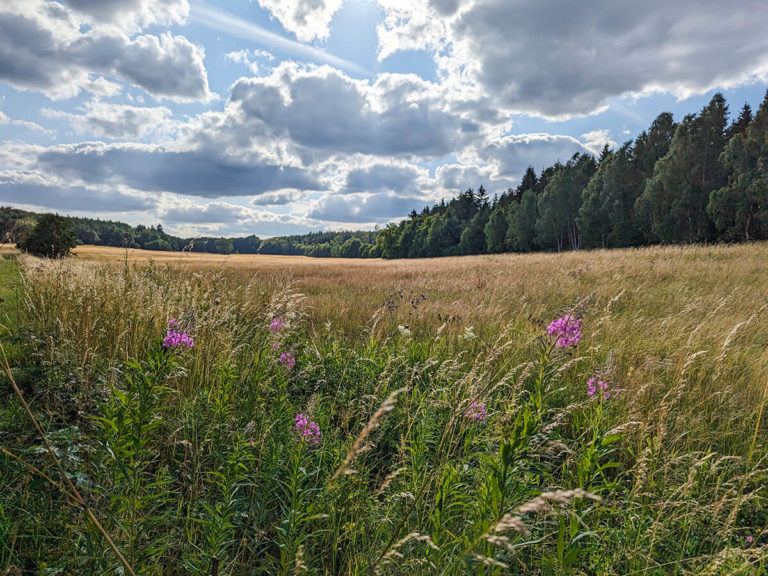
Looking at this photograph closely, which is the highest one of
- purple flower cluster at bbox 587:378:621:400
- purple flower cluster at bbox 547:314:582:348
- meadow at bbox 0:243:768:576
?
purple flower cluster at bbox 547:314:582:348

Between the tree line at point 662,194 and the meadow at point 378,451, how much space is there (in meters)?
35.1

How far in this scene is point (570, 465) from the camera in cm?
274

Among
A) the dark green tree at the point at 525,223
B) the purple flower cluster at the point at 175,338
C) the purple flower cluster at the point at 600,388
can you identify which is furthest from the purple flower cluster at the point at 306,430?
the dark green tree at the point at 525,223

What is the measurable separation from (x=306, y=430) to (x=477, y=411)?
1.41 meters

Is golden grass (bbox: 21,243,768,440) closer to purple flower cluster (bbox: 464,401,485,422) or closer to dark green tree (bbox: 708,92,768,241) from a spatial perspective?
purple flower cluster (bbox: 464,401,485,422)

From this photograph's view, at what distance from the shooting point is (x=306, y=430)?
2.13 m

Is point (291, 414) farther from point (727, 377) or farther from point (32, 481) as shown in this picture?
point (727, 377)

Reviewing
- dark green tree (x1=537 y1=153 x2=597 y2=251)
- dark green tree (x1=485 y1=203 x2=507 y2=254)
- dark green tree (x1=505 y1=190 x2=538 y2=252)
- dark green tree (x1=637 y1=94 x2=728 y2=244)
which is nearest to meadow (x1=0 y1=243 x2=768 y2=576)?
dark green tree (x1=637 y1=94 x2=728 y2=244)

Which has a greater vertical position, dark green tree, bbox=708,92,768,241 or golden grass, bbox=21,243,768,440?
dark green tree, bbox=708,92,768,241

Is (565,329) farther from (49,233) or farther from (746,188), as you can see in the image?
(49,233)

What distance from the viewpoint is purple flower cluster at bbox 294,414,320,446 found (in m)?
2.08

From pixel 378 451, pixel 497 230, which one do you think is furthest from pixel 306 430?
pixel 497 230

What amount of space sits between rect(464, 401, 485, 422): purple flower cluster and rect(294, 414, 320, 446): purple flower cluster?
1.09 m

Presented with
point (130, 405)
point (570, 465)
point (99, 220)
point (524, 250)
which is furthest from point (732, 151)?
point (99, 220)
